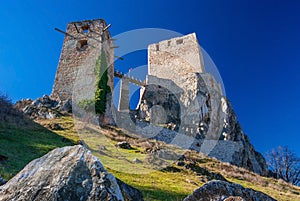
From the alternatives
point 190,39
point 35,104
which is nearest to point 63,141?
point 35,104

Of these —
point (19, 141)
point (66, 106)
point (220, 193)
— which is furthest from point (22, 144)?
point (66, 106)

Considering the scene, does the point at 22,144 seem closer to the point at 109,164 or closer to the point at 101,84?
the point at 109,164

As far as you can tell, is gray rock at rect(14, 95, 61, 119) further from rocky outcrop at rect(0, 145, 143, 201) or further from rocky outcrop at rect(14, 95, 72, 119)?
rocky outcrop at rect(0, 145, 143, 201)

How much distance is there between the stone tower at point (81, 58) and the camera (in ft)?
75.2

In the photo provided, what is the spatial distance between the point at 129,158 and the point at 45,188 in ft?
32.6

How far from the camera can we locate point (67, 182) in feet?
7.06

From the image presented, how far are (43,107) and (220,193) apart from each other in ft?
59.8

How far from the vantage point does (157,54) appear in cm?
3922

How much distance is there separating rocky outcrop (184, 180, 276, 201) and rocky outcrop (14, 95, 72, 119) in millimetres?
16244

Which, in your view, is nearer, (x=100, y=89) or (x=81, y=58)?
(x=100, y=89)

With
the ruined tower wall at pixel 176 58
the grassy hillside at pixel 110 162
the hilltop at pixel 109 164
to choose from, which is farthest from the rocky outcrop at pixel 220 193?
the ruined tower wall at pixel 176 58

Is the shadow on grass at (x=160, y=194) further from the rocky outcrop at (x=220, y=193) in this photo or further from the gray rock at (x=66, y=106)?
the gray rock at (x=66, y=106)

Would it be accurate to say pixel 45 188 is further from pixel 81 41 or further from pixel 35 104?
pixel 81 41

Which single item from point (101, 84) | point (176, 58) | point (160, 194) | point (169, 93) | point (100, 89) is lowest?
point (160, 194)
